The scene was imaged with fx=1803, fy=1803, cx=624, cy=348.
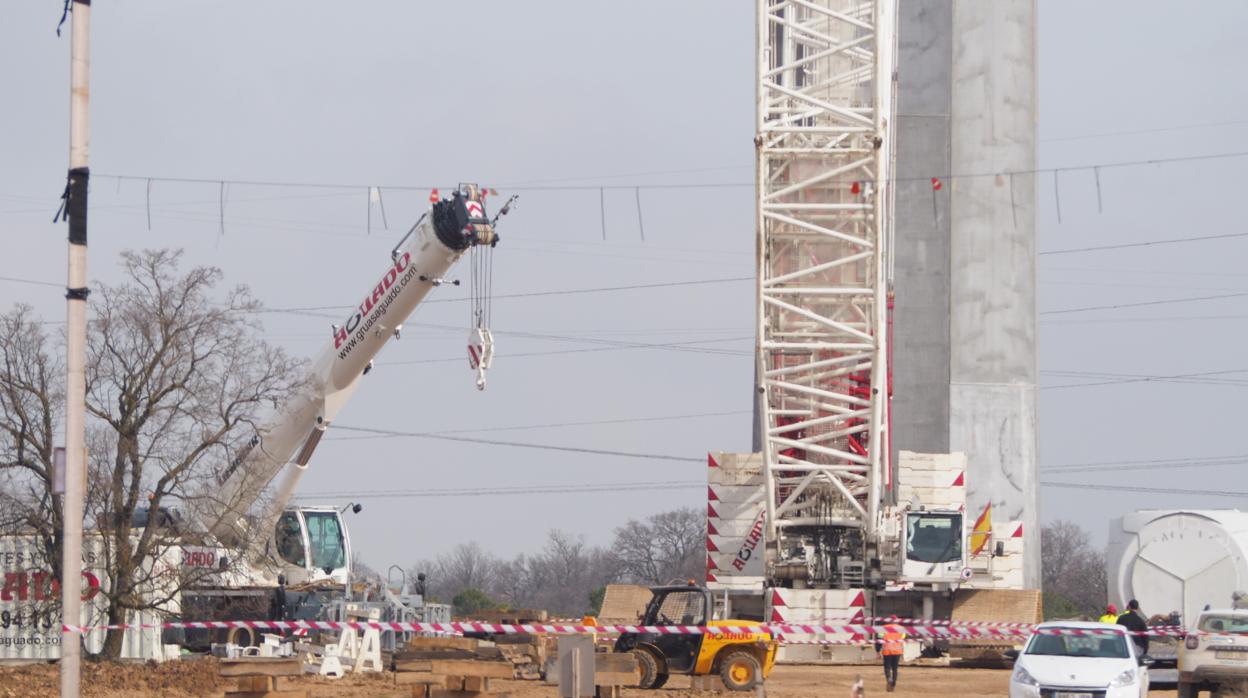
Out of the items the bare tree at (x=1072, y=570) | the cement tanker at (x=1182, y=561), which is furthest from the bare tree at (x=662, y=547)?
the cement tanker at (x=1182, y=561)

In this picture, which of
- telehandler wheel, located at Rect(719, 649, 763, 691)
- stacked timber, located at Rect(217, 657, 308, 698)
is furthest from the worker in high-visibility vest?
stacked timber, located at Rect(217, 657, 308, 698)

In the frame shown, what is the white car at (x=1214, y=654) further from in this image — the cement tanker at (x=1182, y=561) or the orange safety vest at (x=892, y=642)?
the cement tanker at (x=1182, y=561)

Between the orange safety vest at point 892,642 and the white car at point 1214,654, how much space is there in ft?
13.5

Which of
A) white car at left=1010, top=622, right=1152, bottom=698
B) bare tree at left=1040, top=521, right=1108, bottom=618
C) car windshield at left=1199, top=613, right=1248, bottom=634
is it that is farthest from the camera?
bare tree at left=1040, top=521, right=1108, bottom=618

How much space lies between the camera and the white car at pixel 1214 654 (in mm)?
22703

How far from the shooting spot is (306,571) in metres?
35.0

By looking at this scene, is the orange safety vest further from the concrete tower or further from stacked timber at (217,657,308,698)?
the concrete tower

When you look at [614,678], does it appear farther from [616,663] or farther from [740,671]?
[740,671]

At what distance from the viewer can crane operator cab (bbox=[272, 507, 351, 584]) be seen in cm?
3506

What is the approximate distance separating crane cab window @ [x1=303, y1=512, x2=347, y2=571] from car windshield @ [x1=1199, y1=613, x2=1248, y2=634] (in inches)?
713

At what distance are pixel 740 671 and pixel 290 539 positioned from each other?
13.3 meters

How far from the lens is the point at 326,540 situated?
35844 millimetres

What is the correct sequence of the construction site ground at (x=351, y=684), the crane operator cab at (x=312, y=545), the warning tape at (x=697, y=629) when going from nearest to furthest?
the warning tape at (x=697, y=629)
the construction site ground at (x=351, y=684)
the crane operator cab at (x=312, y=545)

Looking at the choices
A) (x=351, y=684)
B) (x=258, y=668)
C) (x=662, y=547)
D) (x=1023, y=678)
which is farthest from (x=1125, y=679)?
(x=662, y=547)
